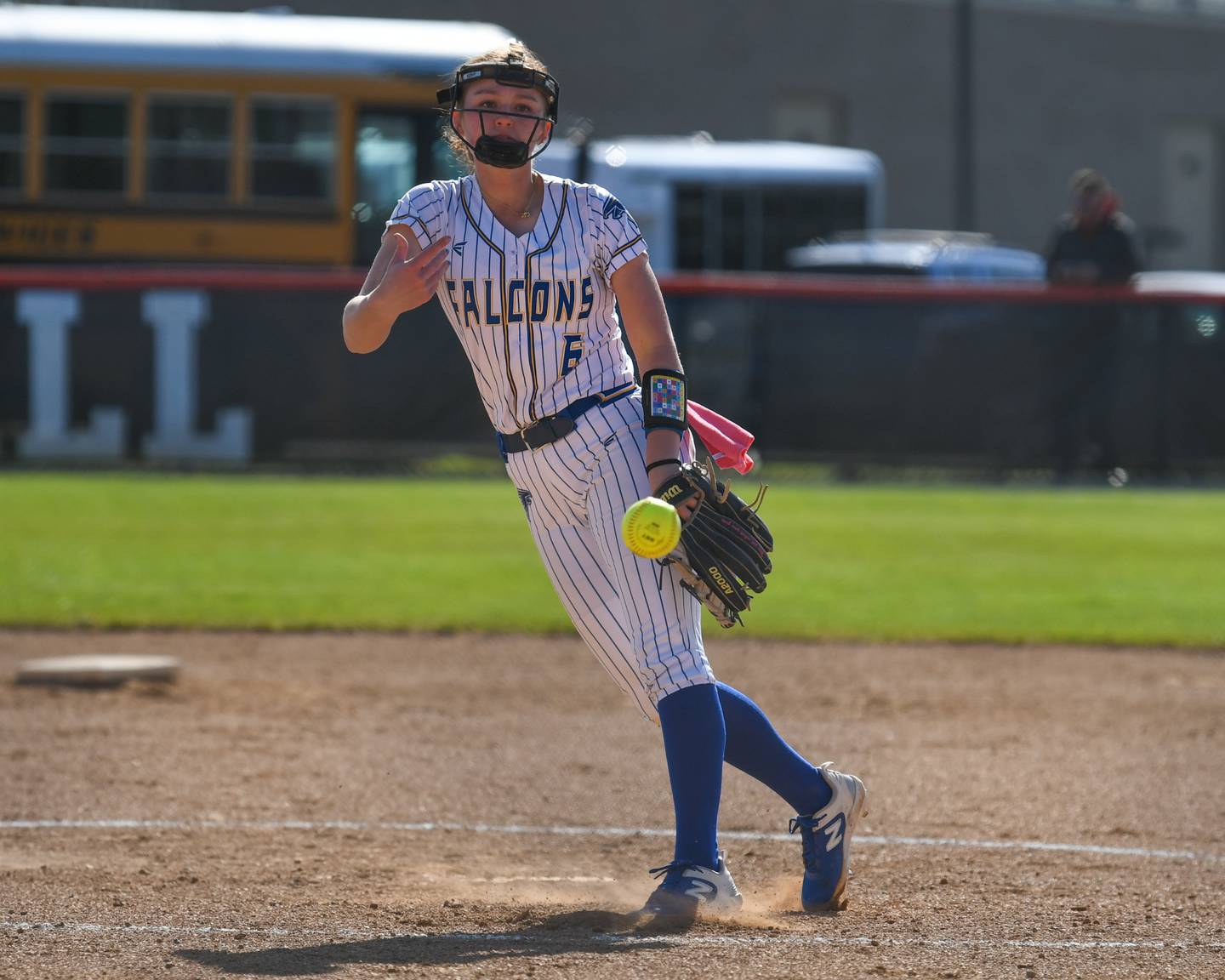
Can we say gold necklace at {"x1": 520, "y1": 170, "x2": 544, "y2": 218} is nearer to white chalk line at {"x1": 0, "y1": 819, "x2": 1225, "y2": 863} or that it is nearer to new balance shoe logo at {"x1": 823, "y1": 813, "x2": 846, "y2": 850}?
new balance shoe logo at {"x1": 823, "y1": 813, "x2": 846, "y2": 850}

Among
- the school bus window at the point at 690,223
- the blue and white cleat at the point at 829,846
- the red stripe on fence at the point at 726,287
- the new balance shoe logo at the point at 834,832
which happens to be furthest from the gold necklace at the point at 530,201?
the school bus window at the point at 690,223

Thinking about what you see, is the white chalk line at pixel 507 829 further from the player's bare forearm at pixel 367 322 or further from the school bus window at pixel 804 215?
the school bus window at pixel 804 215

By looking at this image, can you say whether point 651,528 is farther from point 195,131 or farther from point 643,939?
point 195,131

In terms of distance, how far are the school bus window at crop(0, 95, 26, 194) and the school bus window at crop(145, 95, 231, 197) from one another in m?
1.13

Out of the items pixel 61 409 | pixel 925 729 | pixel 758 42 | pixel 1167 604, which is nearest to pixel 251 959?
pixel 925 729

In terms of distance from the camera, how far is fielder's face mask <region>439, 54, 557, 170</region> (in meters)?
3.78

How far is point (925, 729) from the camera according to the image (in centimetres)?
666

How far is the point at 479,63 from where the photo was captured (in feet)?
12.5

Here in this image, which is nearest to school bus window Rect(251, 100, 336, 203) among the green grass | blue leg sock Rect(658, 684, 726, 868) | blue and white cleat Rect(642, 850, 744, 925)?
the green grass

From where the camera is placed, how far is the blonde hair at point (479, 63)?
12.6ft

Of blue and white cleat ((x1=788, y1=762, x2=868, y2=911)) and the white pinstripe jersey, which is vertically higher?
the white pinstripe jersey

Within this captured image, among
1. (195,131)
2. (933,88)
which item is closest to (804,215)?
(195,131)

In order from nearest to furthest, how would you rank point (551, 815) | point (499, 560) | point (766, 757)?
point (766, 757) → point (551, 815) → point (499, 560)

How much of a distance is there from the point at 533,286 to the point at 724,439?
0.58 m
